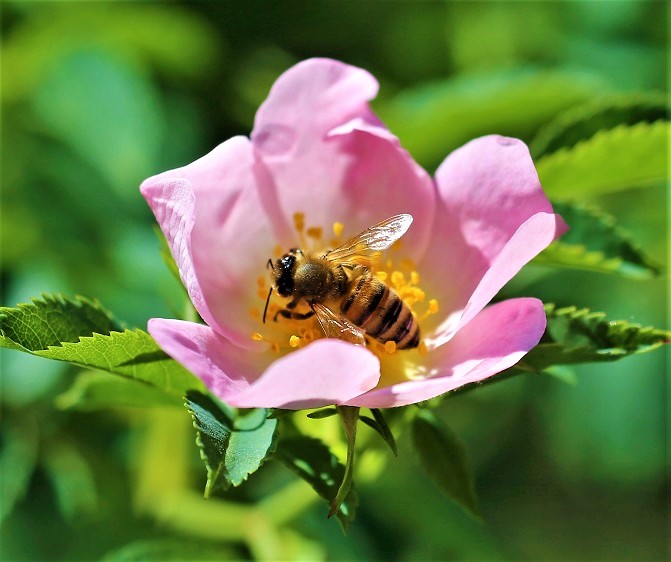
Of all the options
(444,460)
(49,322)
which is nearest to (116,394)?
(49,322)

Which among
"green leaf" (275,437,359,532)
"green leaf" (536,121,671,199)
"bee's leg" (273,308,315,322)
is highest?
"green leaf" (536,121,671,199)

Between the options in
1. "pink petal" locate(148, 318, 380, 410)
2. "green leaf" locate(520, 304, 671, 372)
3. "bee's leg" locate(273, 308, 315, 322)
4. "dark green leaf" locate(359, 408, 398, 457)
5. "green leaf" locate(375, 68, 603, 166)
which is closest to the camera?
"pink petal" locate(148, 318, 380, 410)

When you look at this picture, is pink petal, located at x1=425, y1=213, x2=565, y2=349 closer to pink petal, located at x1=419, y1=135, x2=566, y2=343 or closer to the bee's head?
pink petal, located at x1=419, y1=135, x2=566, y2=343

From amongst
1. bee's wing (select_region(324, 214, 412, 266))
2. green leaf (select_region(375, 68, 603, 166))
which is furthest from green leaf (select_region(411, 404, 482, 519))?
green leaf (select_region(375, 68, 603, 166))

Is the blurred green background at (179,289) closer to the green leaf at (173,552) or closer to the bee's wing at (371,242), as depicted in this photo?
the green leaf at (173,552)

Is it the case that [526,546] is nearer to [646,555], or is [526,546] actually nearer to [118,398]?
[646,555]

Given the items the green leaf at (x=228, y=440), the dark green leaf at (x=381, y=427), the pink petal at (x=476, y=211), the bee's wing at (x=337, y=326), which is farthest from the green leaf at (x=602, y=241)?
the green leaf at (x=228, y=440)
